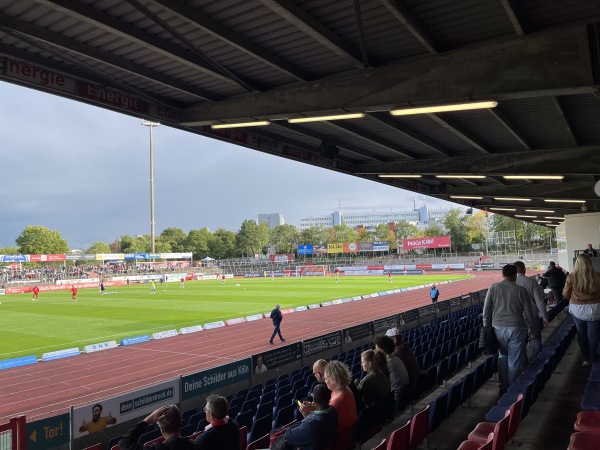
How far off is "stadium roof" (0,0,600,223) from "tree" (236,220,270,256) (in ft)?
405

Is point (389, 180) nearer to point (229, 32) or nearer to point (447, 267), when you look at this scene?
point (229, 32)

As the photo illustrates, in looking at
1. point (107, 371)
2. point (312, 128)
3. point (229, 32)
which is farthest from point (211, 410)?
point (107, 371)

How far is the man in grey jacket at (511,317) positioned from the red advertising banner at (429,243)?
85435 mm

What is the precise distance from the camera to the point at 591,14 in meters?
5.17

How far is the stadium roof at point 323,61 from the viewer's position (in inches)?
213

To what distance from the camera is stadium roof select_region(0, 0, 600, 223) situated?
5.41 m

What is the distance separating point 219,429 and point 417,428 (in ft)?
7.09

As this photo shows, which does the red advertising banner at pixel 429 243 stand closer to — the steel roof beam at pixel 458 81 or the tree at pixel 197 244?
the tree at pixel 197 244

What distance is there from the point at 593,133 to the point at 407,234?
4490 inches

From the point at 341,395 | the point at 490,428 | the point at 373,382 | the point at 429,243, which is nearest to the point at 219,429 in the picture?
the point at 341,395

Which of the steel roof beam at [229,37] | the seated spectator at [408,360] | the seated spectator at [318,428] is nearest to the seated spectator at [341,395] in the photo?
the seated spectator at [318,428]

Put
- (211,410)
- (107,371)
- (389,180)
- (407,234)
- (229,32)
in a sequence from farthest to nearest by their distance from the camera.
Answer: (407,234), (389,180), (107,371), (229,32), (211,410)

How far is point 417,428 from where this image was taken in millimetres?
4859

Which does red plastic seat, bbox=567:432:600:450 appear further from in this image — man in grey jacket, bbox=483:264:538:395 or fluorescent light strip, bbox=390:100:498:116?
fluorescent light strip, bbox=390:100:498:116
